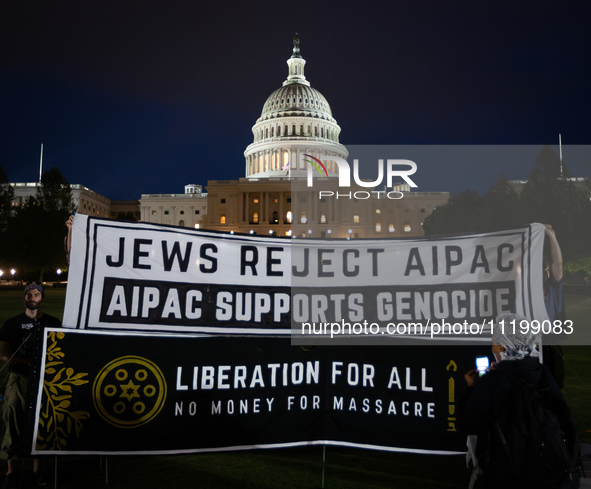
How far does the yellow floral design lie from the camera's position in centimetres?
311

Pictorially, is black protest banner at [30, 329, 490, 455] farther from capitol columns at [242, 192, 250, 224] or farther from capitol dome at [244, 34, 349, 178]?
capitol dome at [244, 34, 349, 178]

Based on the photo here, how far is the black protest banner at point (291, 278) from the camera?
345cm

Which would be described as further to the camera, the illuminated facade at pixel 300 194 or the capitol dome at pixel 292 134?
the capitol dome at pixel 292 134

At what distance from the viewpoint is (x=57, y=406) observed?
3137 millimetres

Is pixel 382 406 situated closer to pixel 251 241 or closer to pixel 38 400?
pixel 251 241

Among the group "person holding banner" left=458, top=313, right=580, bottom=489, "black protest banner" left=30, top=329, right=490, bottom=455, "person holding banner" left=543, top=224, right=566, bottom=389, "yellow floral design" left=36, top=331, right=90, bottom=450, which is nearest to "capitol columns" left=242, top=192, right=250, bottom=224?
"person holding banner" left=543, top=224, right=566, bottom=389

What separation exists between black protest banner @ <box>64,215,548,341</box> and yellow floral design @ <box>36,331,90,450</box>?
1.30ft

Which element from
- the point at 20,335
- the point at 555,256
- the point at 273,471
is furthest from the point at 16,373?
the point at 555,256

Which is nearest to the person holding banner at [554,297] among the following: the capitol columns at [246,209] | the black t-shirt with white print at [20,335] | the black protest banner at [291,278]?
the black protest banner at [291,278]

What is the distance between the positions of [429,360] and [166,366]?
199 cm

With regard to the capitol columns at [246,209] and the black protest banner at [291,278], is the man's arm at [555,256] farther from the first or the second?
the capitol columns at [246,209]

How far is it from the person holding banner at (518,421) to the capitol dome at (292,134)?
80.2m

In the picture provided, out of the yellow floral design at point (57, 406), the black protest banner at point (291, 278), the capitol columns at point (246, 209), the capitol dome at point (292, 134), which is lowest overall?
the yellow floral design at point (57, 406)

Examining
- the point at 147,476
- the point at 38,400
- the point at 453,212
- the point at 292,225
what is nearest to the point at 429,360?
the point at 147,476
